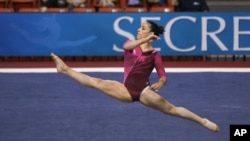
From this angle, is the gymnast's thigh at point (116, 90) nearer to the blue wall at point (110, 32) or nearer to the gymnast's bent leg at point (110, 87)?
the gymnast's bent leg at point (110, 87)

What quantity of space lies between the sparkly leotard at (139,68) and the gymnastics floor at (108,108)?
2.68 ft

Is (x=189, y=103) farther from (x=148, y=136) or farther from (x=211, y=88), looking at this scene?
(x=148, y=136)

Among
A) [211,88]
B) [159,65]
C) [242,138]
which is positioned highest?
[159,65]

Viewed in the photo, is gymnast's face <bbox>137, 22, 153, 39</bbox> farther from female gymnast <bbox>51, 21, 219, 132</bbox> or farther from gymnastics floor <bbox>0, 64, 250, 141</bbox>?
gymnastics floor <bbox>0, 64, 250, 141</bbox>

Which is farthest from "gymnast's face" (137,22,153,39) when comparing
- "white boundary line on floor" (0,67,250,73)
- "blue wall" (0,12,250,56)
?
"blue wall" (0,12,250,56)

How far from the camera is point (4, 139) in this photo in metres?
6.92

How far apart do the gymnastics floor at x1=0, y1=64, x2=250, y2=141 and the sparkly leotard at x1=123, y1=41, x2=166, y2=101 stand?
82 cm

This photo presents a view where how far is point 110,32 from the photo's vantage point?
1162 cm

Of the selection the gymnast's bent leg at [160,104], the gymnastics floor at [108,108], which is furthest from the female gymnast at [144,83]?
the gymnastics floor at [108,108]

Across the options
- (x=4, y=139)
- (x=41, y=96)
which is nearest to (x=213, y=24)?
(x=41, y=96)

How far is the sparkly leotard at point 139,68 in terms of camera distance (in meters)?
6.34

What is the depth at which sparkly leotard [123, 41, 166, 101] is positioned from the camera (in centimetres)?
634

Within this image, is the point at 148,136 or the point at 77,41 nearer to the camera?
the point at 148,136

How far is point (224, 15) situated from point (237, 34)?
44 cm
